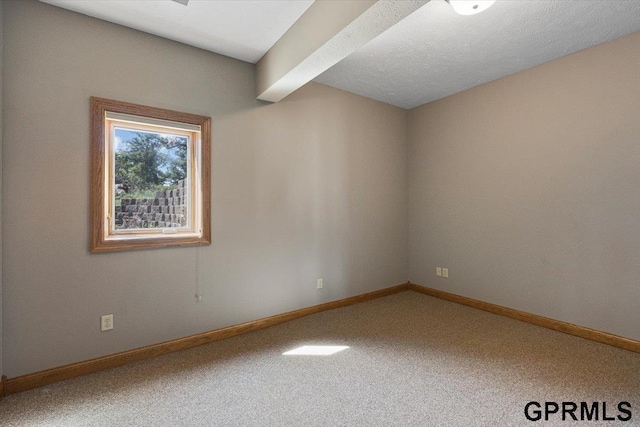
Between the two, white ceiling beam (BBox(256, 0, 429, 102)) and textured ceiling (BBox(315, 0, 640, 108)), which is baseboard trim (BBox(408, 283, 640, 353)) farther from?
white ceiling beam (BBox(256, 0, 429, 102))

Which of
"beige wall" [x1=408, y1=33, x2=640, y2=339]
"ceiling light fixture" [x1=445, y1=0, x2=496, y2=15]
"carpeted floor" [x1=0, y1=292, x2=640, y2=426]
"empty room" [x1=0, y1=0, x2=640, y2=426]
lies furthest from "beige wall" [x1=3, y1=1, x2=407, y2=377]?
"ceiling light fixture" [x1=445, y1=0, x2=496, y2=15]

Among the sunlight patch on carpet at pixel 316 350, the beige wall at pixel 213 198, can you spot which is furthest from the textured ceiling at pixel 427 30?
the sunlight patch on carpet at pixel 316 350

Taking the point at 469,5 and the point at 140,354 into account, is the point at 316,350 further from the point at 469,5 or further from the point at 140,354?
the point at 469,5

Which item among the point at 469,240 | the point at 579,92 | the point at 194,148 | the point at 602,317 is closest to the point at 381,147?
the point at 469,240

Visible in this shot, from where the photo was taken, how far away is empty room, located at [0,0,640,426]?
1.84 m

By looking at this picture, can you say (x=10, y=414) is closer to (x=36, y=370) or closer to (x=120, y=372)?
(x=36, y=370)

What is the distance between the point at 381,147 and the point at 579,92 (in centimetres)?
200

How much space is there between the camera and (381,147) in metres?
3.91

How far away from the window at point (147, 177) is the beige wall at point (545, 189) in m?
2.92

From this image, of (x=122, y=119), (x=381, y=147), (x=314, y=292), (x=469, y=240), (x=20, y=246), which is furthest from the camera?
(x=381, y=147)

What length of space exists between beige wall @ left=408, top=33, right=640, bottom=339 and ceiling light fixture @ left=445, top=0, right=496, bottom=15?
4.95 ft

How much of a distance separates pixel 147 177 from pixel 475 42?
2979 mm

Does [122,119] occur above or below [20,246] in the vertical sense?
above

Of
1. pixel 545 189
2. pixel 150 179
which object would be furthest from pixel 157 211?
pixel 545 189
